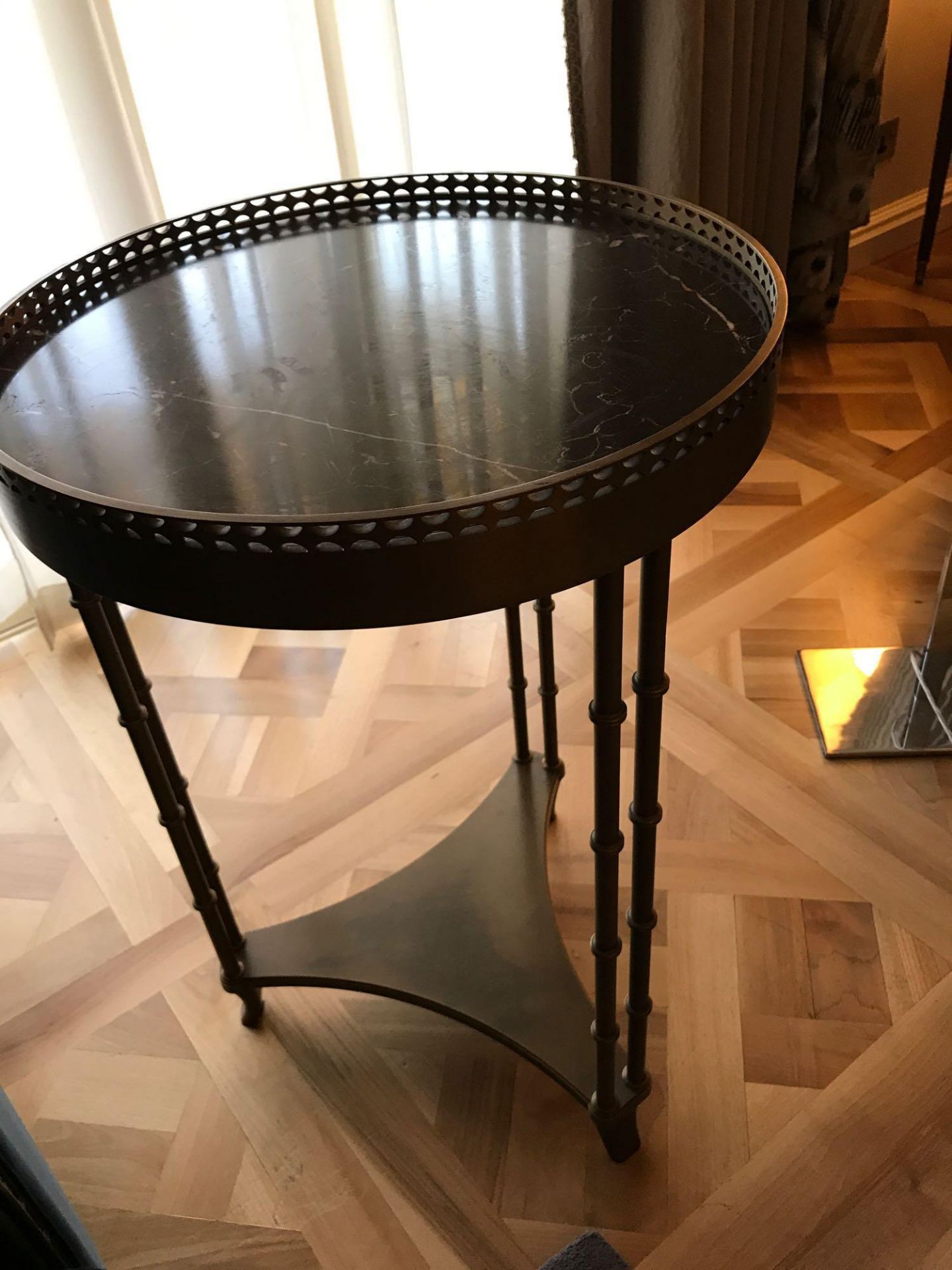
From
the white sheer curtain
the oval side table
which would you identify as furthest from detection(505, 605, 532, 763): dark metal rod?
the white sheer curtain

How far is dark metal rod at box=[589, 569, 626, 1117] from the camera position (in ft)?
2.23

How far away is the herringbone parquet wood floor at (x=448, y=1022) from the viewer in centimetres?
97

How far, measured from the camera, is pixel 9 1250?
74 centimetres

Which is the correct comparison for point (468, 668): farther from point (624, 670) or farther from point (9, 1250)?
point (9, 1250)

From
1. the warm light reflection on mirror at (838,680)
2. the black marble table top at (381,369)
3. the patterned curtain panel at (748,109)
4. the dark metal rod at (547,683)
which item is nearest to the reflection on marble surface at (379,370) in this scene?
the black marble table top at (381,369)

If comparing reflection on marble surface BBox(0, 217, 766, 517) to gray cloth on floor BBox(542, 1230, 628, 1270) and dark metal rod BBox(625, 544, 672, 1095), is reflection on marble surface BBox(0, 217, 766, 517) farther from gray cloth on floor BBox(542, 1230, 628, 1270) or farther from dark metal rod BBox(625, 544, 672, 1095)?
gray cloth on floor BBox(542, 1230, 628, 1270)

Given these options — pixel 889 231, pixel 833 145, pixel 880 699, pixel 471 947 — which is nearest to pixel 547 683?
pixel 471 947

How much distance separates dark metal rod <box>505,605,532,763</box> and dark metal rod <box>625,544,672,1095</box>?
13.0 inches

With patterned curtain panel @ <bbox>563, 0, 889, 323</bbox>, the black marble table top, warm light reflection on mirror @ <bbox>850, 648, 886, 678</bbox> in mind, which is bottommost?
warm light reflection on mirror @ <bbox>850, 648, 886, 678</bbox>

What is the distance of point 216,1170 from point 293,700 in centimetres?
67

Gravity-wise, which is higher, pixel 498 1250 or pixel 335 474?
pixel 335 474

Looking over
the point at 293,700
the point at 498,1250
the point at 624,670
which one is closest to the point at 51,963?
the point at 293,700

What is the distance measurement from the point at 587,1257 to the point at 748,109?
174cm

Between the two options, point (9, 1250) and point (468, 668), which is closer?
point (9, 1250)
